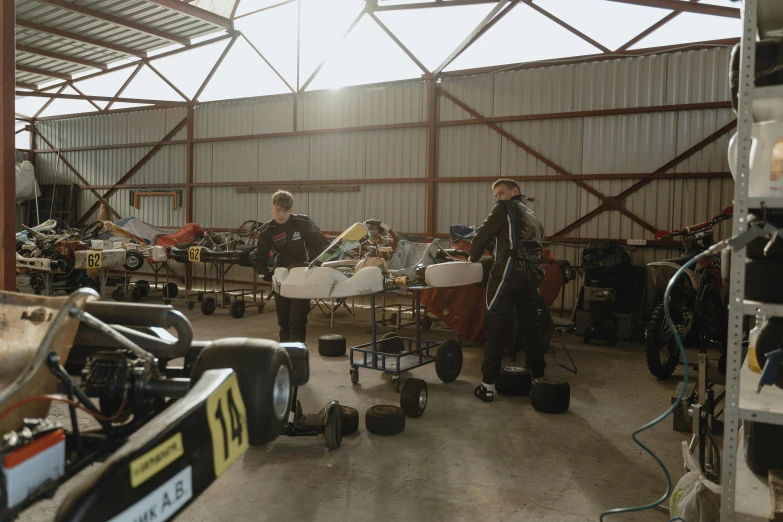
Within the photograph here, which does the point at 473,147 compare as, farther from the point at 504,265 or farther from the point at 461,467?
the point at 461,467

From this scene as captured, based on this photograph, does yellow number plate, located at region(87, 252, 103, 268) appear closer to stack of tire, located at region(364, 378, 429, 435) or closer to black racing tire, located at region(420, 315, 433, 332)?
black racing tire, located at region(420, 315, 433, 332)

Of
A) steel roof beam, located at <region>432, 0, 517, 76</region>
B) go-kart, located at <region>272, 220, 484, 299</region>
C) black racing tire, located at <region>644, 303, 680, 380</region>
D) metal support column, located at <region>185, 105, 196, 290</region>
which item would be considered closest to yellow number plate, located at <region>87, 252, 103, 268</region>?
metal support column, located at <region>185, 105, 196, 290</region>

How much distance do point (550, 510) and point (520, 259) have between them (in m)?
2.40

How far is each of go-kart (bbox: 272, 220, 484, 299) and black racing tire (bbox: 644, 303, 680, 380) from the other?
71.2 inches

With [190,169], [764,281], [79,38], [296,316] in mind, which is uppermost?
[79,38]

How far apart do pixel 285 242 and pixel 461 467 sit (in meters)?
2.67

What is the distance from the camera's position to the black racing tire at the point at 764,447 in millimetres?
2396

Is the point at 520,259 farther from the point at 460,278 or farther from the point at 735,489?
the point at 735,489

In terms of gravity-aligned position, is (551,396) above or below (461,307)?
below

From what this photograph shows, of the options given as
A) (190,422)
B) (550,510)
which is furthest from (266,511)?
(190,422)

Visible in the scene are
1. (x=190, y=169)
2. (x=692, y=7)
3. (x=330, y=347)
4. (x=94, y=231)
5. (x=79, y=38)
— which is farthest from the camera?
(x=190, y=169)

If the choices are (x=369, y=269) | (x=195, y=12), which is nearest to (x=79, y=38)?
(x=195, y=12)

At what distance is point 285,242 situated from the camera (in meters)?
5.49

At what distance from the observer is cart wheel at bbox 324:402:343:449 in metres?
3.87
